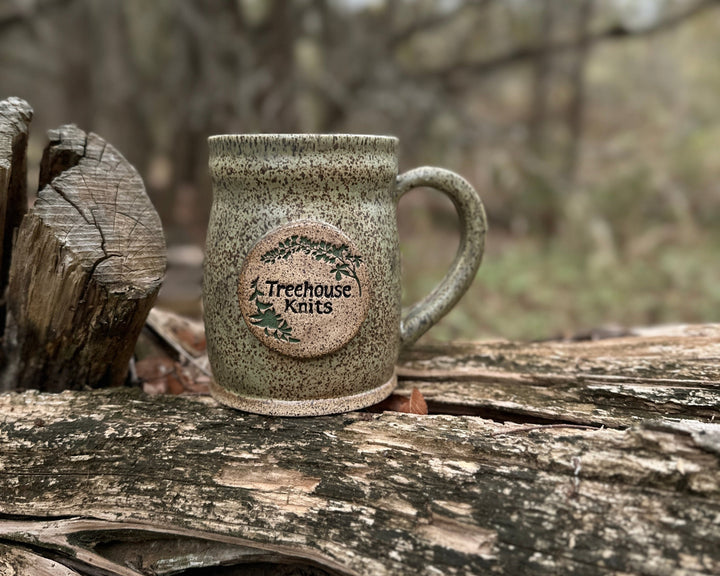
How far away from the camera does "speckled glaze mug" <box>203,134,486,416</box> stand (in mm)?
1425

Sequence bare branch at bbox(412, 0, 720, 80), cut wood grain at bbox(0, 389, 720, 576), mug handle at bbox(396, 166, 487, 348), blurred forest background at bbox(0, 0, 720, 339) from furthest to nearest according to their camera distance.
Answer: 1. bare branch at bbox(412, 0, 720, 80)
2. blurred forest background at bbox(0, 0, 720, 339)
3. mug handle at bbox(396, 166, 487, 348)
4. cut wood grain at bbox(0, 389, 720, 576)

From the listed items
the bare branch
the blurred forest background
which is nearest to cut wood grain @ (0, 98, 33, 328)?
the blurred forest background

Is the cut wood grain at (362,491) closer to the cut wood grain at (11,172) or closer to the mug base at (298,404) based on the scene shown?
the mug base at (298,404)

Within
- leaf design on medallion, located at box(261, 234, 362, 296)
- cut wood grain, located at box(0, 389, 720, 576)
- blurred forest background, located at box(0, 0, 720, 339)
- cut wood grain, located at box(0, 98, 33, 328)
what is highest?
blurred forest background, located at box(0, 0, 720, 339)

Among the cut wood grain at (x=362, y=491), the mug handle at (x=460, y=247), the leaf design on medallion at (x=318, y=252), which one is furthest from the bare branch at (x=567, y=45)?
the cut wood grain at (x=362, y=491)

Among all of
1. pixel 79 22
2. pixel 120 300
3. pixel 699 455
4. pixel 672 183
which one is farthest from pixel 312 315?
pixel 672 183

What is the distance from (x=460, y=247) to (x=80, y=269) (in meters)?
1.01

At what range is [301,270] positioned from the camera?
1.43m

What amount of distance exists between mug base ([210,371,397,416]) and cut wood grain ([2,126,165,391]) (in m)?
0.35

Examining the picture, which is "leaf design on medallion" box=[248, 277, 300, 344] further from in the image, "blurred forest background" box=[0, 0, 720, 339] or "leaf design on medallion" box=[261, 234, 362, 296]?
"blurred forest background" box=[0, 0, 720, 339]

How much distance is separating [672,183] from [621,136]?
1.64 metres

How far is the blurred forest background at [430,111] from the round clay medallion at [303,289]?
7.79ft

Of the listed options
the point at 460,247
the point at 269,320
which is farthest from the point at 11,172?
the point at 460,247

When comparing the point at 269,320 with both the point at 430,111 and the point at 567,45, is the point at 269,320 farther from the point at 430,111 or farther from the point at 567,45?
the point at 567,45
